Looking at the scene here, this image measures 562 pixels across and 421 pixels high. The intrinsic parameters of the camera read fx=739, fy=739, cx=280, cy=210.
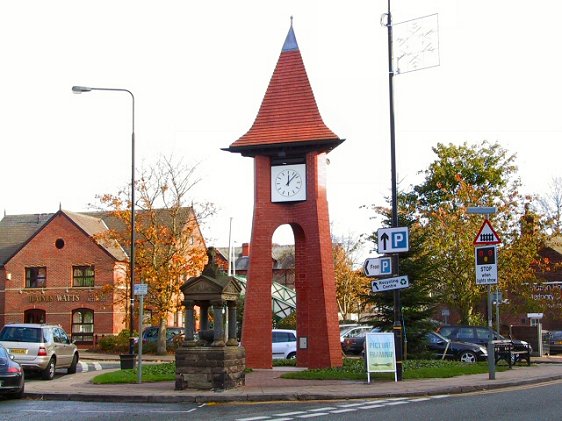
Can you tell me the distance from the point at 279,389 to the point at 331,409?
10.8 feet

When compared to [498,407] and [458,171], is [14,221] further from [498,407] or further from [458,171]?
[498,407]

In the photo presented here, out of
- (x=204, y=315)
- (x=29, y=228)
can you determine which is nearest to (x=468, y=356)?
(x=204, y=315)

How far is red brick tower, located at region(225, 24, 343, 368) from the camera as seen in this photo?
22.6 m

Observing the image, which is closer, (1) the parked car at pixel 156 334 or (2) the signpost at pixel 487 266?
(2) the signpost at pixel 487 266

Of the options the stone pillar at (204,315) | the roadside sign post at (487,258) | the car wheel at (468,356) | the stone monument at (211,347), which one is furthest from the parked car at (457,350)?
the stone monument at (211,347)

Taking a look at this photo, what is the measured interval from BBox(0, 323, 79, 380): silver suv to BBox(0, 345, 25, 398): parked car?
5.71m

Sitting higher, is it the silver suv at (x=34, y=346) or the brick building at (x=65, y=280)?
the brick building at (x=65, y=280)

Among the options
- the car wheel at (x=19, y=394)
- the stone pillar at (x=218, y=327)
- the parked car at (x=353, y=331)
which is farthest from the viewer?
the parked car at (x=353, y=331)

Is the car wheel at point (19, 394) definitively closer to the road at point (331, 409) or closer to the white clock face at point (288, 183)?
the road at point (331, 409)

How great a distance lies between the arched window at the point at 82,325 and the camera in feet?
161

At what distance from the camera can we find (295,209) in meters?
23.4

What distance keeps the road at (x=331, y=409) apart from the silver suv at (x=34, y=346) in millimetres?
6304

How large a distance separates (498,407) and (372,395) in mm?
3206

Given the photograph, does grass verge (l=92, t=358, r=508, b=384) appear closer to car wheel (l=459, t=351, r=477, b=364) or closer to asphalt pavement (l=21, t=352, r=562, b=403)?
asphalt pavement (l=21, t=352, r=562, b=403)
